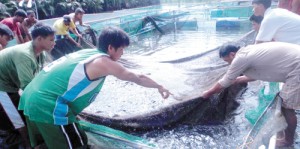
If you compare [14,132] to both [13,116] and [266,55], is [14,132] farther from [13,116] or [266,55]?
[266,55]

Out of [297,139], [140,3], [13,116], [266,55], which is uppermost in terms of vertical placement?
[140,3]

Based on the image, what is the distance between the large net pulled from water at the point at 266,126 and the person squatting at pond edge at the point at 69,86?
41.5 inches

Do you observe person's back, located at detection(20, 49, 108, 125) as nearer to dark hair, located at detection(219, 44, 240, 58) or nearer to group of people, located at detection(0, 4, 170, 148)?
group of people, located at detection(0, 4, 170, 148)

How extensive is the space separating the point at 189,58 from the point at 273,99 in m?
3.08

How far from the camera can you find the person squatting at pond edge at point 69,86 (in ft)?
6.02

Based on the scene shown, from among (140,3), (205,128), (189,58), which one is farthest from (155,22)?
(140,3)

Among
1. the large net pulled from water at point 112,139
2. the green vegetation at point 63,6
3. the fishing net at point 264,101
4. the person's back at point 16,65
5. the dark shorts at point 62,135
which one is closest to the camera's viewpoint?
the dark shorts at point 62,135

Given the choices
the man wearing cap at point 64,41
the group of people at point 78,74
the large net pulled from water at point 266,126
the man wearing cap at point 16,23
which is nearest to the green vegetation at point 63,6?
the man wearing cap at point 64,41

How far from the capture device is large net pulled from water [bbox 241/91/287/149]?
80.0 inches

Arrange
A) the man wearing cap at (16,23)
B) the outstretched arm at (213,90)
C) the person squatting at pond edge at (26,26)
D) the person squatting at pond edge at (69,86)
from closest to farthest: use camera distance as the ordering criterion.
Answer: the person squatting at pond edge at (69,86), the outstretched arm at (213,90), the man wearing cap at (16,23), the person squatting at pond edge at (26,26)

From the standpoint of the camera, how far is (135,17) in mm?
13625

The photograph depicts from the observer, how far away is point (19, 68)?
231cm

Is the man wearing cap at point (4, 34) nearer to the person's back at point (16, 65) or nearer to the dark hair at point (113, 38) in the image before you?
the person's back at point (16, 65)

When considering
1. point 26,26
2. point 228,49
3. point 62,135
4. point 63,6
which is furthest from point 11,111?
point 63,6
